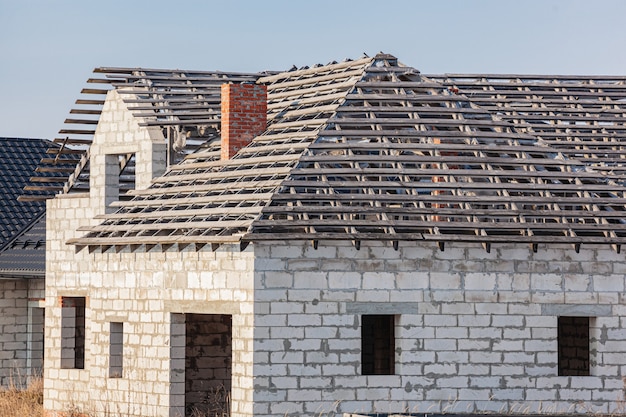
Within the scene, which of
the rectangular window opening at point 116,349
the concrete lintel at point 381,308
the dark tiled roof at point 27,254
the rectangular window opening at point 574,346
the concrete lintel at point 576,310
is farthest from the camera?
the dark tiled roof at point 27,254

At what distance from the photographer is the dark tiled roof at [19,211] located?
3438 centimetres

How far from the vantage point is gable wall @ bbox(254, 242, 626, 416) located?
71.8ft

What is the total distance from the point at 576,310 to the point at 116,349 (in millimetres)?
8568

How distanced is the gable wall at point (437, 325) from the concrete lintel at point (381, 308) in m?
0.02

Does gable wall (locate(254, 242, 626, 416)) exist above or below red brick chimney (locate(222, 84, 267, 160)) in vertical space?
below

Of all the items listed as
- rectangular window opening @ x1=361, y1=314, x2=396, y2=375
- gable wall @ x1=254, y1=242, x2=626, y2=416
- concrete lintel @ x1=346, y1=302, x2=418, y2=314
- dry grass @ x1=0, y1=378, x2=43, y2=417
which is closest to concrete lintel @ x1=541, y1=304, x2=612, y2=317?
gable wall @ x1=254, y1=242, x2=626, y2=416

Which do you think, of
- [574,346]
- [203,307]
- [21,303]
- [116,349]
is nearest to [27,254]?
[21,303]

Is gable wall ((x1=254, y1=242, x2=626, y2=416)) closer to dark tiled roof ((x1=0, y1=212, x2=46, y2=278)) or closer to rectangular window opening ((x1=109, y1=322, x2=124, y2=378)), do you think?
rectangular window opening ((x1=109, y1=322, x2=124, y2=378))

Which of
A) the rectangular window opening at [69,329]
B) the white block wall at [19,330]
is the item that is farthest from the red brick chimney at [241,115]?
the white block wall at [19,330]

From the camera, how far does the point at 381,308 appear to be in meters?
22.2

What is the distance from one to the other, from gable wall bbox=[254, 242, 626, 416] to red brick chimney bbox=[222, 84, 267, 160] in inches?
164

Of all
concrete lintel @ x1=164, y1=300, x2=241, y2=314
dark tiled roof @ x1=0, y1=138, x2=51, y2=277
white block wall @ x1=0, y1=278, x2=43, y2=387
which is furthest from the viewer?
dark tiled roof @ x1=0, y1=138, x2=51, y2=277

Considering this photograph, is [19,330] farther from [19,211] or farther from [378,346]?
[378,346]

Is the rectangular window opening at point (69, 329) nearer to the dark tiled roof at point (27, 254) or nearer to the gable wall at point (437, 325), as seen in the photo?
the dark tiled roof at point (27, 254)
